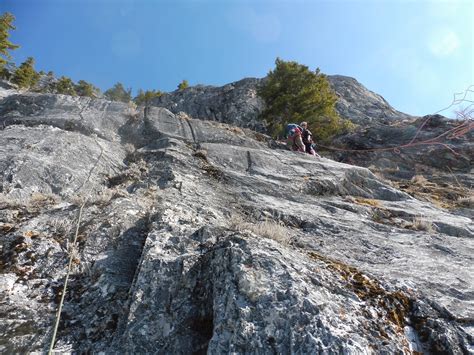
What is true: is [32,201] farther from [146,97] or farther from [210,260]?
[146,97]

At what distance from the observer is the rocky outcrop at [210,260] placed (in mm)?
3162

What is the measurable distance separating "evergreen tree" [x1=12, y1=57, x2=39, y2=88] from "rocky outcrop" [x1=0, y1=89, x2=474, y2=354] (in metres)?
52.0

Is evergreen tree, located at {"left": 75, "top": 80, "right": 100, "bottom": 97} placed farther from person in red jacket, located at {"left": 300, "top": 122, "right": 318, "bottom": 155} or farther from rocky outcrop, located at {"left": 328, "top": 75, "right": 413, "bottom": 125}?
person in red jacket, located at {"left": 300, "top": 122, "right": 318, "bottom": 155}

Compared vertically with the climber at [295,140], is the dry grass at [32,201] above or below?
below

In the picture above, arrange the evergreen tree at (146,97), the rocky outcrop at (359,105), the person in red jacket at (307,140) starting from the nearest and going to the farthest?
the person in red jacket at (307,140) → the rocky outcrop at (359,105) → the evergreen tree at (146,97)

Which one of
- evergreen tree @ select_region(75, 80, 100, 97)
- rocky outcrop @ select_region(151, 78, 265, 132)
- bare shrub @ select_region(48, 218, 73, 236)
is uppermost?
evergreen tree @ select_region(75, 80, 100, 97)

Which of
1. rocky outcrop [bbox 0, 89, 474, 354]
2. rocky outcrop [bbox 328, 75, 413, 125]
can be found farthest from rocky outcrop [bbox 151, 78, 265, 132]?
rocky outcrop [bbox 0, 89, 474, 354]

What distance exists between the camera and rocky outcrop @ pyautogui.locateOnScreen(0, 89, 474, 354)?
124 inches

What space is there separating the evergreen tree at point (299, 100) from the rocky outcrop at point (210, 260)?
50.9 feet

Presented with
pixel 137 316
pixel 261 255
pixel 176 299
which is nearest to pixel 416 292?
pixel 261 255

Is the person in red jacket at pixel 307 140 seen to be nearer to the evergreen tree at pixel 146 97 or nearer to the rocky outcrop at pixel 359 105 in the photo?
the rocky outcrop at pixel 359 105

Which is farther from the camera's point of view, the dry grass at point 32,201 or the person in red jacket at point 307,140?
the person in red jacket at point 307,140

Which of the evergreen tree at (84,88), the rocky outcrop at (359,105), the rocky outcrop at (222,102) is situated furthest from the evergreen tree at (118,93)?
the rocky outcrop at (359,105)

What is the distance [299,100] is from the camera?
23.5 metres
